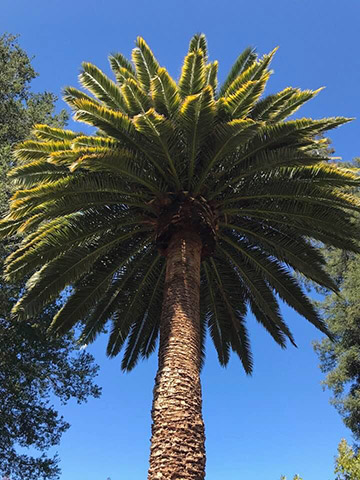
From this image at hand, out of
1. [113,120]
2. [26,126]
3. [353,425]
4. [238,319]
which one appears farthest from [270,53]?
[353,425]

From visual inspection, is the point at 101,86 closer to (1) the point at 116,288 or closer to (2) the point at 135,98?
(2) the point at 135,98

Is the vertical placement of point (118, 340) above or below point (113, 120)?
below

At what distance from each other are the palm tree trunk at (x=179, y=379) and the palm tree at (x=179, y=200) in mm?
23

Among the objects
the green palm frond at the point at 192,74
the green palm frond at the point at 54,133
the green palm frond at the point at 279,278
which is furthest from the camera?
the green palm frond at the point at 279,278

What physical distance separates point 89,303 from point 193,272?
9.67ft

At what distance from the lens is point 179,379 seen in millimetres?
6027

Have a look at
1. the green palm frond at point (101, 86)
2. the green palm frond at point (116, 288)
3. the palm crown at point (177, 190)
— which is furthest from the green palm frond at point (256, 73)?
the green palm frond at point (116, 288)

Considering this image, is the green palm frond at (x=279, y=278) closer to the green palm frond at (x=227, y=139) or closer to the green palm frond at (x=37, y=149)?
the green palm frond at (x=227, y=139)

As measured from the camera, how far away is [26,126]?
664 inches

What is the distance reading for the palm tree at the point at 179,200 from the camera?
23.3ft

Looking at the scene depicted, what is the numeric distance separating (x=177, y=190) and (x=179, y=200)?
189 millimetres

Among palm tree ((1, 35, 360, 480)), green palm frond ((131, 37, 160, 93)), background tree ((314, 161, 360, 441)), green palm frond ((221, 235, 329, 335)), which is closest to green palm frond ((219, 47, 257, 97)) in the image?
palm tree ((1, 35, 360, 480))

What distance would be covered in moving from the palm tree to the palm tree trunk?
0.08 feet

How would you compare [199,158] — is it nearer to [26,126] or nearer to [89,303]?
[89,303]
